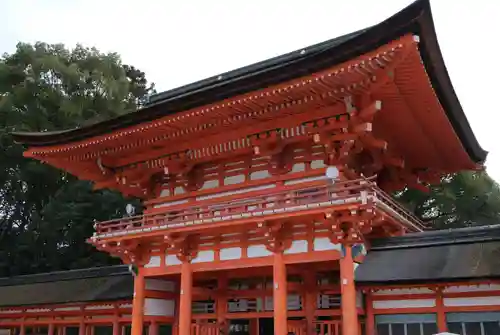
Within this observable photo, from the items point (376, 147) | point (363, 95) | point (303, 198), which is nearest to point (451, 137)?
point (376, 147)

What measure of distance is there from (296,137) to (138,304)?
587cm

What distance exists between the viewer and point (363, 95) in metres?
9.70

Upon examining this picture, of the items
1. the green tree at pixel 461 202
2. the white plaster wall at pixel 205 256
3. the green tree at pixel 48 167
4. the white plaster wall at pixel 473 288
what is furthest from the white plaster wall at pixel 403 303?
the green tree at pixel 48 167

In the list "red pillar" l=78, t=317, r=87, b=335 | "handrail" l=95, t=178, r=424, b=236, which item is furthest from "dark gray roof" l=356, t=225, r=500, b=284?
"red pillar" l=78, t=317, r=87, b=335

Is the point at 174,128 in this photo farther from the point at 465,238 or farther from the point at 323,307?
the point at 465,238

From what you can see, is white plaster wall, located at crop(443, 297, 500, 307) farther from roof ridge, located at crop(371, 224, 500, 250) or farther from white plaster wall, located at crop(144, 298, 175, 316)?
white plaster wall, located at crop(144, 298, 175, 316)

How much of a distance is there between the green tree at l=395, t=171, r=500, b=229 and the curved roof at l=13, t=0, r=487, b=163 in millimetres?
12480

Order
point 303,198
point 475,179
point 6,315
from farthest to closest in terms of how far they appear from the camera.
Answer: point 475,179, point 6,315, point 303,198

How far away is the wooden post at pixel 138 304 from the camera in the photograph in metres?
12.2

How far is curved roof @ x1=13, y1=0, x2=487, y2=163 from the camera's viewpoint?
26.0 ft

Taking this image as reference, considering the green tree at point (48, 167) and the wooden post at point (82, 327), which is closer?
the wooden post at point (82, 327)

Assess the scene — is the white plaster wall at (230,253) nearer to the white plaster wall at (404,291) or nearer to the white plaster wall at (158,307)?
the white plaster wall at (158,307)

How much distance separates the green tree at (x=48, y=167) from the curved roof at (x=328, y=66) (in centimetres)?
1254

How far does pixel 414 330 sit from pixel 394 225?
241 centimetres
